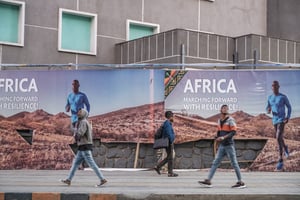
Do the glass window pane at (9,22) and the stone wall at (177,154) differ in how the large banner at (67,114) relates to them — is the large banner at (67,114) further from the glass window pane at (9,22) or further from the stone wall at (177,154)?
the glass window pane at (9,22)

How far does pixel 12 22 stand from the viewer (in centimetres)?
1998

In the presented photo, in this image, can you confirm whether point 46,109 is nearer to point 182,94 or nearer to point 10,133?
point 10,133

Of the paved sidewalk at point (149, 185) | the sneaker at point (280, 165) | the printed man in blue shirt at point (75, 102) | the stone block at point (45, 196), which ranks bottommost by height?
the stone block at point (45, 196)

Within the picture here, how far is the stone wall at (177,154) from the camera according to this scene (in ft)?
47.6

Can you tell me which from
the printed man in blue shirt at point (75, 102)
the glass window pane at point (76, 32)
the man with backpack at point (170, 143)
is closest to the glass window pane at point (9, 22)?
the glass window pane at point (76, 32)

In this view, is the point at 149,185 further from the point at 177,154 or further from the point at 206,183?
the point at 177,154

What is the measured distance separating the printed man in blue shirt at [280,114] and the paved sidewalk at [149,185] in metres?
0.66

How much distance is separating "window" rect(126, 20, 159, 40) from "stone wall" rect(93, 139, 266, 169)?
8445mm

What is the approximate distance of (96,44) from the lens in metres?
21.5

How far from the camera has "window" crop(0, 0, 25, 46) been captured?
19.8m

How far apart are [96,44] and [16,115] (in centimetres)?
742

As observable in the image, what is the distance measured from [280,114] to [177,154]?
292 centimetres

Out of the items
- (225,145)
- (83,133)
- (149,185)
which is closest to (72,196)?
(83,133)

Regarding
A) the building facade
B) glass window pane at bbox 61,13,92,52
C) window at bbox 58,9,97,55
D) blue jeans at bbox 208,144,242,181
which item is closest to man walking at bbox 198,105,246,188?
blue jeans at bbox 208,144,242,181
